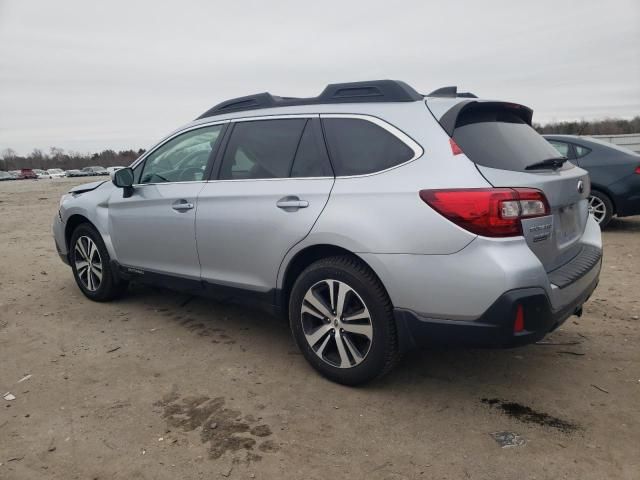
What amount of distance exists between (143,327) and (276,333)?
3.85 feet

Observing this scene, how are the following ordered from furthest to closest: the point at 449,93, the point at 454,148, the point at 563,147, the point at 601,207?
1. the point at 563,147
2. the point at 601,207
3. the point at 449,93
4. the point at 454,148

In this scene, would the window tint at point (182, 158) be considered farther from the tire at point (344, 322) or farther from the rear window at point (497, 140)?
the rear window at point (497, 140)

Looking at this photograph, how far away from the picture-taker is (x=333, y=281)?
312 centimetres

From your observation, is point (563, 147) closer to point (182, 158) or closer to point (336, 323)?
point (182, 158)

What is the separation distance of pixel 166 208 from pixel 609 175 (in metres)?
6.58

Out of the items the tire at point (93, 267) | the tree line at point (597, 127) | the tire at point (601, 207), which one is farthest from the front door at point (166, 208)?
the tree line at point (597, 127)

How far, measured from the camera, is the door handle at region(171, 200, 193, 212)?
4.00 metres

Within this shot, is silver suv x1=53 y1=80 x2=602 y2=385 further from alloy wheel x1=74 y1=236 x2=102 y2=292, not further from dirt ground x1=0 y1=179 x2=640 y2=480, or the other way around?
alloy wheel x1=74 y1=236 x2=102 y2=292

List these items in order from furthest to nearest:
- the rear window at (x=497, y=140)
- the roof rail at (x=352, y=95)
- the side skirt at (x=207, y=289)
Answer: the side skirt at (x=207, y=289) < the roof rail at (x=352, y=95) < the rear window at (x=497, y=140)

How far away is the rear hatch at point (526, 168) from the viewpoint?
274 cm

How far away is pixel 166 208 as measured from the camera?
421 centimetres

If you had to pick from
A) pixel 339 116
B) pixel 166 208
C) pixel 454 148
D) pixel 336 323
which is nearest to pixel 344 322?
pixel 336 323

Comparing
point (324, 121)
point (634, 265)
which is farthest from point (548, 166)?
point (634, 265)

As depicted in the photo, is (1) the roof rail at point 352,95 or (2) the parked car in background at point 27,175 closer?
(1) the roof rail at point 352,95
